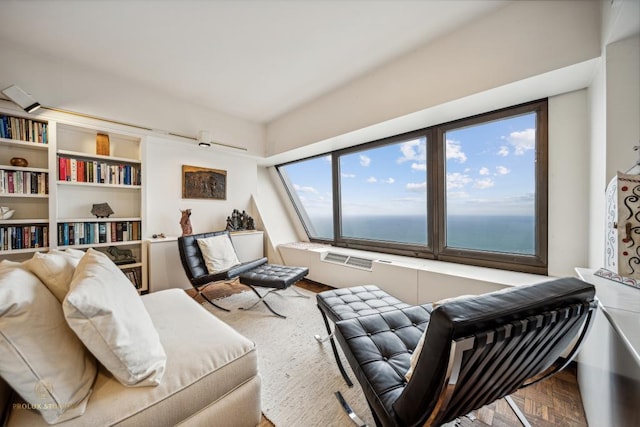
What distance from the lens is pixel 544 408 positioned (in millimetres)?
1307

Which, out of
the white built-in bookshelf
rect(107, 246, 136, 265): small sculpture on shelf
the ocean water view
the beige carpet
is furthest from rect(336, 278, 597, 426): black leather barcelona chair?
the white built-in bookshelf

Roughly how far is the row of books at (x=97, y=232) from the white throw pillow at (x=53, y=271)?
1964 millimetres

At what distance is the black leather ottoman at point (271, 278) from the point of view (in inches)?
95.8

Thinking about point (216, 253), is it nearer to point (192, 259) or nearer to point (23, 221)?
point (192, 259)

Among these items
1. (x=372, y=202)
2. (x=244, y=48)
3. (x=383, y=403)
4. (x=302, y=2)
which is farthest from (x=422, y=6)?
(x=383, y=403)

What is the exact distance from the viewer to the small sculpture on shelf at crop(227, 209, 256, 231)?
382 cm

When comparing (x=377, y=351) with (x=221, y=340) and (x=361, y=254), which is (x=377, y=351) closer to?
(x=221, y=340)

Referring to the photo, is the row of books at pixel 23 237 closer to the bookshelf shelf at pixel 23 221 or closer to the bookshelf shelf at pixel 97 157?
the bookshelf shelf at pixel 23 221

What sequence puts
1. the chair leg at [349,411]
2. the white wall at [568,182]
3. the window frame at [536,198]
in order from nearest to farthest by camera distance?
1. the chair leg at [349,411]
2. the white wall at [568,182]
3. the window frame at [536,198]

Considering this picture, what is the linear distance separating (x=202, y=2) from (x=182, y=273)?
2961 mm

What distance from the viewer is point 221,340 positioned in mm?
1175

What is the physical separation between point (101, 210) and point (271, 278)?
7.04 ft

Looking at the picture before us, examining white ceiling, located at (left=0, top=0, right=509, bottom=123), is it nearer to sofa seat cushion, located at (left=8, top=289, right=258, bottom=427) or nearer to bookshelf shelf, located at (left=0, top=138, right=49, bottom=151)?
bookshelf shelf, located at (left=0, top=138, right=49, bottom=151)

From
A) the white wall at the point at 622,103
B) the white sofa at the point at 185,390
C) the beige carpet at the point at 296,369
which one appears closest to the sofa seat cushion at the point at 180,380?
the white sofa at the point at 185,390
